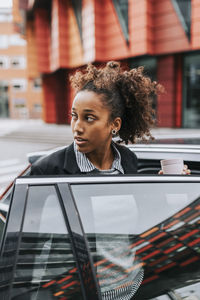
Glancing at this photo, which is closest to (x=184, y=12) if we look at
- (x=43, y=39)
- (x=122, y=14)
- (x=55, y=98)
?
(x=122, y=14)

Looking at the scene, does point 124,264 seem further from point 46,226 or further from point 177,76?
point 177,76

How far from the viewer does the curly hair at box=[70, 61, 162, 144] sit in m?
1.53

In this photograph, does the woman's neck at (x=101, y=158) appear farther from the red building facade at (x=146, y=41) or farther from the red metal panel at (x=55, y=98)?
the red metal panel at (x=55, y=98)

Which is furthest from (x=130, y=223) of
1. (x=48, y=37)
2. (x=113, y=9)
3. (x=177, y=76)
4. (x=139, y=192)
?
(x=48, y=37)

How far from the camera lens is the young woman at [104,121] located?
1395 millimetres

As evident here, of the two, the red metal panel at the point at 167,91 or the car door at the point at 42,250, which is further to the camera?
the red metal panel at the point at 167,91

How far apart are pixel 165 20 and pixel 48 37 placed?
11.3 metres

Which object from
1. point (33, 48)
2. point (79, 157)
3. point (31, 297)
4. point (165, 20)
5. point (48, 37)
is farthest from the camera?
point (33, 48)

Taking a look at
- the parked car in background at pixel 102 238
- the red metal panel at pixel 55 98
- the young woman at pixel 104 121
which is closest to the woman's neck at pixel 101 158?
the young woman at pixel 104 121

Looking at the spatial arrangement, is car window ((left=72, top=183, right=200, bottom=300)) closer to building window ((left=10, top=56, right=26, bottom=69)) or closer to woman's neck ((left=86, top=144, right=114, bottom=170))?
woman's neck ((left=86, top=144, right=114, bottom=170))

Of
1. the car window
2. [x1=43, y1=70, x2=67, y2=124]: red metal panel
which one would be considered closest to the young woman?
the car window

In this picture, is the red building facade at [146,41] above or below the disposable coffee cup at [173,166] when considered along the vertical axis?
above

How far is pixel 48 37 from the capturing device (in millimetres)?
22422

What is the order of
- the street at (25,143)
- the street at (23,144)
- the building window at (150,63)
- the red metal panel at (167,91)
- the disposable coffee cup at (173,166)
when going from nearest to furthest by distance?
the disposable coffee cup at (173,166), the street at (23,144), the street at (25,143), the red metal panel at (167,91), the building window at (150,63)
